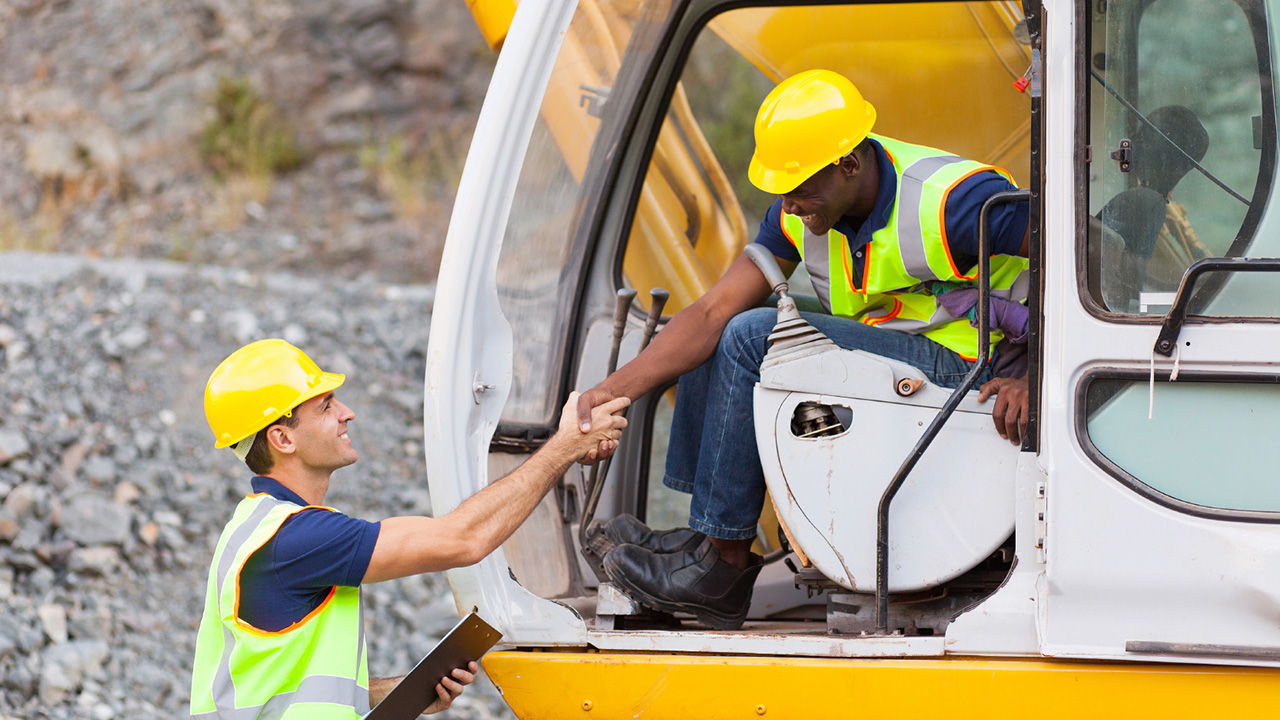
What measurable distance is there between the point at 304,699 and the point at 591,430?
2.46ft

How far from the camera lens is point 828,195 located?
7.64 ft

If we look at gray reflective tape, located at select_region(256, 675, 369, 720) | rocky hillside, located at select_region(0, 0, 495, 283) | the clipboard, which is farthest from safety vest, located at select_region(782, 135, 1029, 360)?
rocky hillside, located at select_region(0, 0, 495, 283)

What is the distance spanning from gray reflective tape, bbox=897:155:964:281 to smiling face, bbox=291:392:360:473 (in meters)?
1.14

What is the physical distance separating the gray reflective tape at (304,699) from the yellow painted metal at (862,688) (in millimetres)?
300

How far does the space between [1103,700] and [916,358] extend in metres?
0.74

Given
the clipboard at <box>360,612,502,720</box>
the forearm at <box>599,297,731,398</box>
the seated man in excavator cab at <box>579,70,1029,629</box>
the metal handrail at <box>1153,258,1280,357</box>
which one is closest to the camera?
the metal handrail at <box>1153,258,1280,357</box>

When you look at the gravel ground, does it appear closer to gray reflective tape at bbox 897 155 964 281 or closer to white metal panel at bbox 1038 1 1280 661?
gray reflective tape at bbox 897 155 964 281

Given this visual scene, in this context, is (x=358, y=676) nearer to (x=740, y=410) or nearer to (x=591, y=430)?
(x=591, y=430)

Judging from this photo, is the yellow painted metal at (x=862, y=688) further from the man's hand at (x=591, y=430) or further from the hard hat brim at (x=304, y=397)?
the hard hat brim at (x=304, y=397)

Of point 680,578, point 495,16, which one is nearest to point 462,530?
point 680,578

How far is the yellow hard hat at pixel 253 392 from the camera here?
6.59 ft

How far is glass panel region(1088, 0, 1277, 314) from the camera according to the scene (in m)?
1.83

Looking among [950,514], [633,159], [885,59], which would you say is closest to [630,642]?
[950,514]

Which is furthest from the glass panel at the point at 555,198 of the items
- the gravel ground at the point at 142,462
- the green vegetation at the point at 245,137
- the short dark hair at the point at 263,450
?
the green vegetation at the point at 245,137
